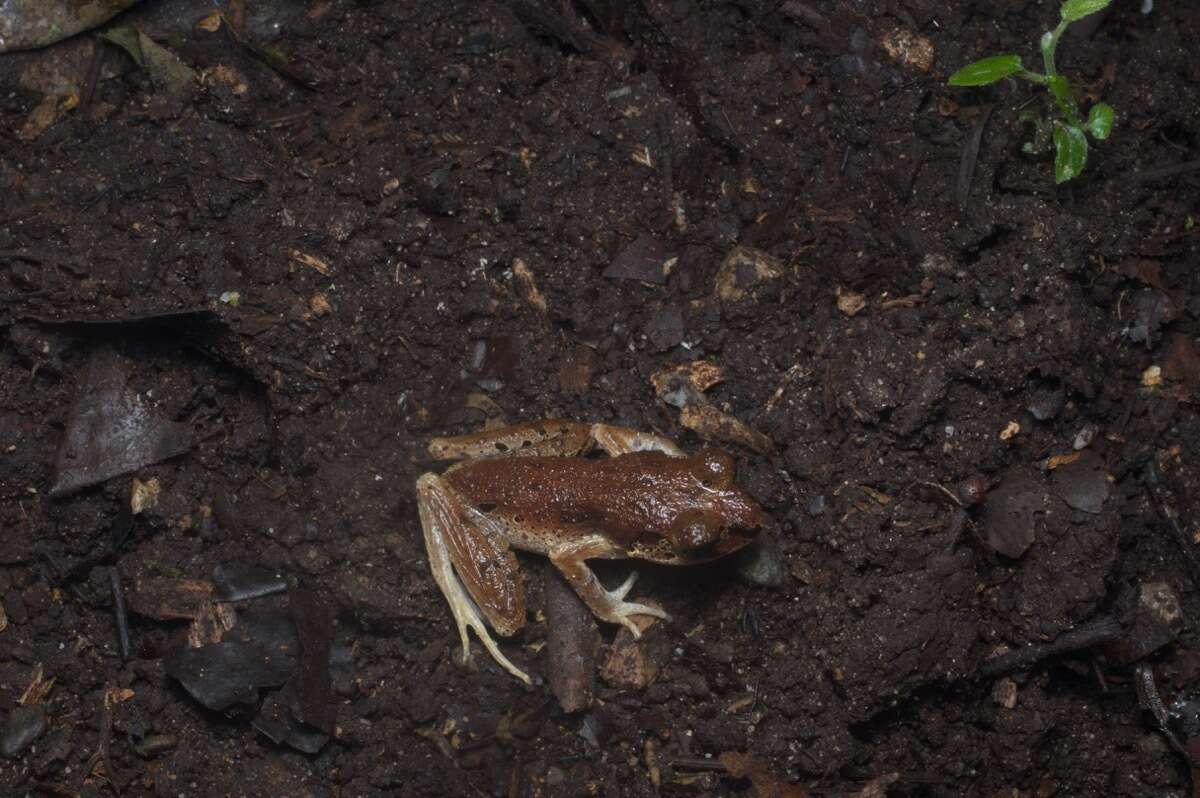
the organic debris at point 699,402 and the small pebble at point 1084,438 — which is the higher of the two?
the small pebble at point 1084,438

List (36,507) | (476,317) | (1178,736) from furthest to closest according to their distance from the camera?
(476,317)
(36,507)
(1178,736)

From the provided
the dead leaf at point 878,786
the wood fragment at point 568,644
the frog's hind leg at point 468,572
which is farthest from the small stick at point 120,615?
the dead leaf at point 878,786

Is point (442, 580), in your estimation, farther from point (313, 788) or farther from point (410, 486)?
point (313, 788)

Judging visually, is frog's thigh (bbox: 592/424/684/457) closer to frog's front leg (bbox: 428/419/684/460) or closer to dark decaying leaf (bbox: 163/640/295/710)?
frog's front leg (bbox: 428/419/684/460)

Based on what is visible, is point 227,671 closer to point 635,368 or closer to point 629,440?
point 629,440

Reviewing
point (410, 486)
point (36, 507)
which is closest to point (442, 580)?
point (410, 486)

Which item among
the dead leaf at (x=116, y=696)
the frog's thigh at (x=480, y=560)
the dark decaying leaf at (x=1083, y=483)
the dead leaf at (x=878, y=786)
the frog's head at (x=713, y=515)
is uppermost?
the dark decaying leaf at (x=1083, y=483)

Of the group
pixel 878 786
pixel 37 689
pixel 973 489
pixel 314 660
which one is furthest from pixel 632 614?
pixel 37 689

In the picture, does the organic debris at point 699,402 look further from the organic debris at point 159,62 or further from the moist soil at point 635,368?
the organic debris at point 159,62
